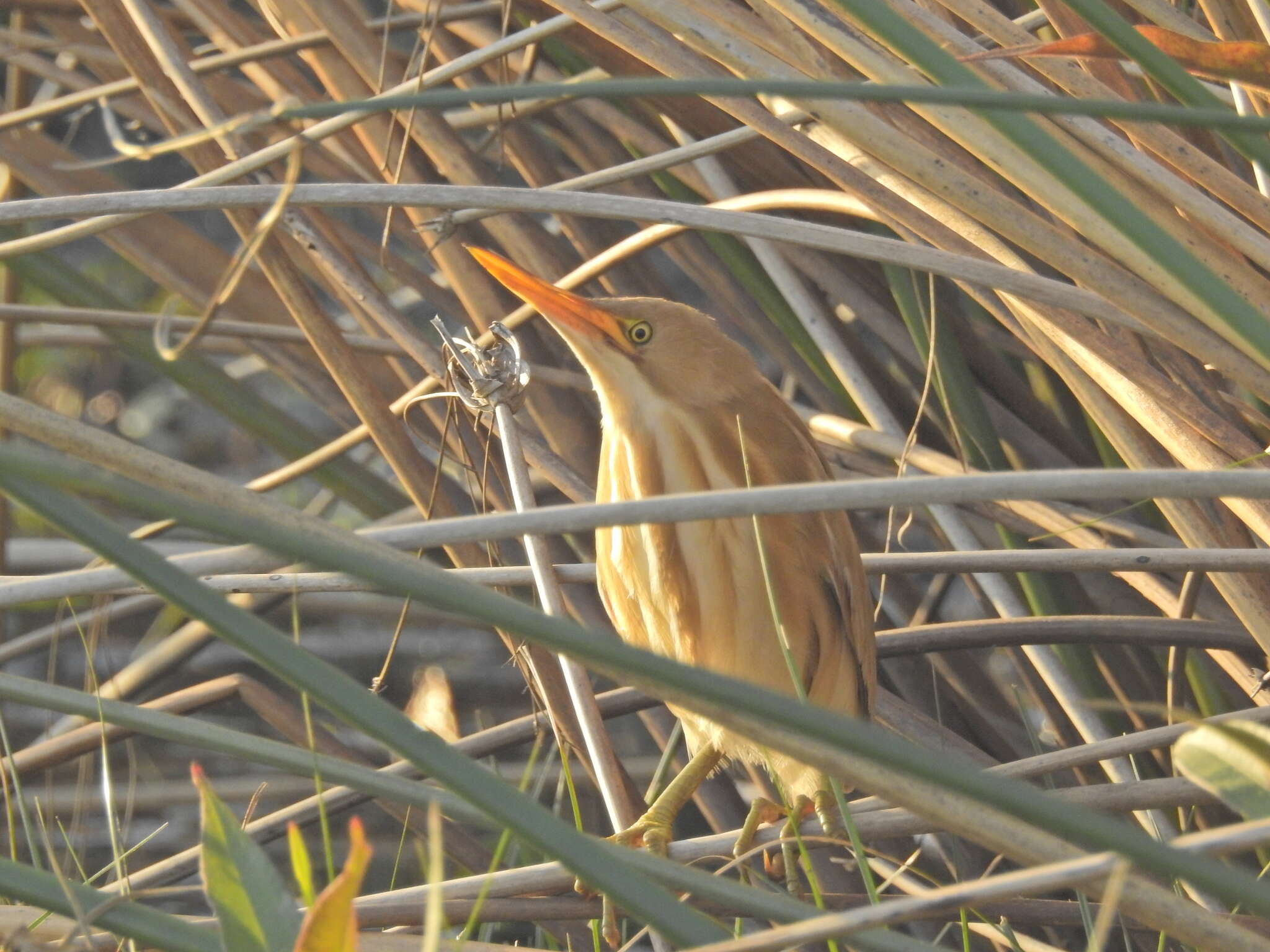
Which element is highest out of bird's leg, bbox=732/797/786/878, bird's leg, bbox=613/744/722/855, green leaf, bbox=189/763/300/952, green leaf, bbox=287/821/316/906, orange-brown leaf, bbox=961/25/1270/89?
orange-brown leaf, bbox=961/25/1270/89

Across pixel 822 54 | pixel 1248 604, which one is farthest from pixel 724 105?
pixel 1248 604

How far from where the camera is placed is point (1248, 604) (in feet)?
3.99

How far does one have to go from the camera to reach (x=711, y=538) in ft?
4.84

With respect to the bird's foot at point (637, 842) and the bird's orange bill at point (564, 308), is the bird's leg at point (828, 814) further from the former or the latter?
the bird's orange bill at point (564, 308)

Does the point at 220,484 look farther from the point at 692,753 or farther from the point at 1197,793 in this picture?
the point at 692,753

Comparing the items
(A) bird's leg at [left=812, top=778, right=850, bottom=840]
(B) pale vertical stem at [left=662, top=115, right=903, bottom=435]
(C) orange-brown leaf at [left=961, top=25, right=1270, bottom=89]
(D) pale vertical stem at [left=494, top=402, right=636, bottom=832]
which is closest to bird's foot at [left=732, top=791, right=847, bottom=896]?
(A) bird's leg at [left=812, top=778, right=850, bottom=840]

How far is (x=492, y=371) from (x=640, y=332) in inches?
8.6

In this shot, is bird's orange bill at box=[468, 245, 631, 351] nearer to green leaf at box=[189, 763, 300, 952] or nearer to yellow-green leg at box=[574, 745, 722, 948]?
yellow-green leg at box=[574, 745, 722, 948]

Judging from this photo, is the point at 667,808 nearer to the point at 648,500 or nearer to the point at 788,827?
the point at 788,827

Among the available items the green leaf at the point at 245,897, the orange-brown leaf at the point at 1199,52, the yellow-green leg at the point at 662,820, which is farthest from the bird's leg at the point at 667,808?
the orange-brown leaf at the point at 1199,52

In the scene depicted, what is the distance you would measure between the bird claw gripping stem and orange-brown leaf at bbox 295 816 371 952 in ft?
2.50

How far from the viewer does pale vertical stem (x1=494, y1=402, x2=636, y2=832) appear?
126cm

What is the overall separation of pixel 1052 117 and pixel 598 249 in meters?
0.85

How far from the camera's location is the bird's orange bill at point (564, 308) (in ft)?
4.58
